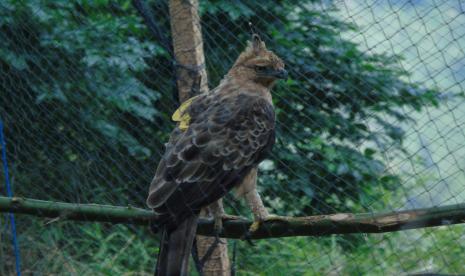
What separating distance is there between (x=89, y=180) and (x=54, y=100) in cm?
51

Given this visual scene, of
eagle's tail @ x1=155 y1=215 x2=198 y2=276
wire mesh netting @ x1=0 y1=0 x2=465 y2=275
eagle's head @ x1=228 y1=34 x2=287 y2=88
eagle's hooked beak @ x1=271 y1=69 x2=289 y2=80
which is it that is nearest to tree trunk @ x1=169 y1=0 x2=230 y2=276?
wire mesh netting @ x1=0 y1=0 x2=465 y2=275

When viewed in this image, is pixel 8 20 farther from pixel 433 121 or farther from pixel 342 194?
pixel 433 121

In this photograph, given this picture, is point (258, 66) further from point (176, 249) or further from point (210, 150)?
point (176, 249)

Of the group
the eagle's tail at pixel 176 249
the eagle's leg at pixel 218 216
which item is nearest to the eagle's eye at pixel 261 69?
the eagle's leg at pixel 218 216

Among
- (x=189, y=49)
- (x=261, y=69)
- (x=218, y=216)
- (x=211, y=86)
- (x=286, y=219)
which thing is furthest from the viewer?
(x=211, y=86)

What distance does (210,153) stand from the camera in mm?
3578

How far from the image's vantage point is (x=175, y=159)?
11.6 feet

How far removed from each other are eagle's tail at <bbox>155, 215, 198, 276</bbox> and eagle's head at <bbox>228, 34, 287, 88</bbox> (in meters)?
1.00

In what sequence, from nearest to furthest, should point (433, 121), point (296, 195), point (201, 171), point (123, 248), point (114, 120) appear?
point (433, 121), point (201, 171), point (296, 195), point (114, 120), point (123, 248)

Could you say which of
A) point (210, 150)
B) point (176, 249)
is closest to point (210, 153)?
point (210, 150)

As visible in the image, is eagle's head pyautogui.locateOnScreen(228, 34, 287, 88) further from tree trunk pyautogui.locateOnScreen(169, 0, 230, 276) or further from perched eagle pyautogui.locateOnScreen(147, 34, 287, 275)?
tree trunk pyautogui.locateOnScreen(169, 0, 230, 276)

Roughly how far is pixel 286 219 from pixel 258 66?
1165mm

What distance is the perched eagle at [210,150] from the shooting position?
3.35 m

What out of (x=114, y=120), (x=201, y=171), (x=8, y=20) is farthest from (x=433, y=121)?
(x=8, y=20)
